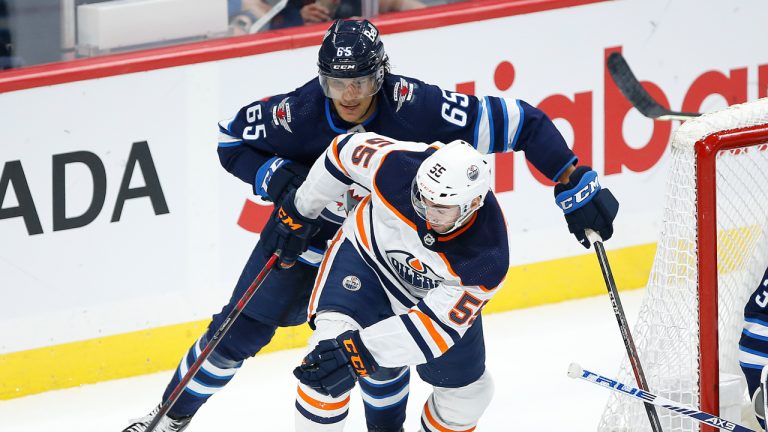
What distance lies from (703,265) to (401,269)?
2.47ft

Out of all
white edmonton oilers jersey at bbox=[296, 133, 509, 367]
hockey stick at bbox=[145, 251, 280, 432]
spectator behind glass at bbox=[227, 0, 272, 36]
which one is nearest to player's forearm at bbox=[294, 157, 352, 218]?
white edmonton oilers jersey at bbox=[296, 133, 509, 367]

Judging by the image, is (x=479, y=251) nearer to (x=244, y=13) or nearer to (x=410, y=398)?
(x=410, y=398)

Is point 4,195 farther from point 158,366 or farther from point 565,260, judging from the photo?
point 565,260

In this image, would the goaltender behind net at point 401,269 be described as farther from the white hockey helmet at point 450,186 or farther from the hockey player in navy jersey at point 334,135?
the hockey player in navy jersey at point 334,135

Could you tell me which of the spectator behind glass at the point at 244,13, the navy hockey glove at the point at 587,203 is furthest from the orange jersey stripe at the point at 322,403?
the spectator behind glass at the point at 244,13

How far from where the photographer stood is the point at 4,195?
455 centimetres

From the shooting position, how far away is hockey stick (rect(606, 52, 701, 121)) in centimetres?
529

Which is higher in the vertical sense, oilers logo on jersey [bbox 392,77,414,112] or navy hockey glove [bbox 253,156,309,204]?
oilers logo on jersey [bbox 392,77,414,112]

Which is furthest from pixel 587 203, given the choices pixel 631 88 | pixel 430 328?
pixel 631 88

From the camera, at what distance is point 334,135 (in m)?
3.94

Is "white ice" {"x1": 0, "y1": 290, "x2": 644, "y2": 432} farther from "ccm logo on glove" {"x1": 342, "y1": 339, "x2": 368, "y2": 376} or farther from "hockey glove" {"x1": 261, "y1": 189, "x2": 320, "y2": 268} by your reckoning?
"ccm logo on glove" {"x1": 342, "y1": 339, "x2": 368, "y2": 376}

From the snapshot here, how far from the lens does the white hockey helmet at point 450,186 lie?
135 inches

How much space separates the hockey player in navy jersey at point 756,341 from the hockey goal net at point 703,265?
0.28 ft

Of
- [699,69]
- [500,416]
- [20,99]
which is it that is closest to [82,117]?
[20,99]
